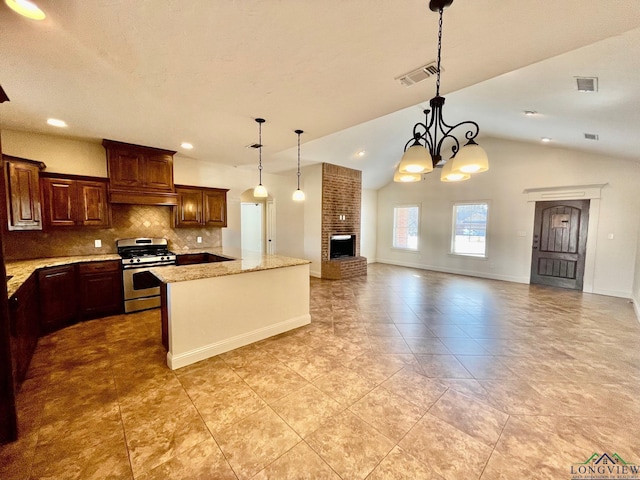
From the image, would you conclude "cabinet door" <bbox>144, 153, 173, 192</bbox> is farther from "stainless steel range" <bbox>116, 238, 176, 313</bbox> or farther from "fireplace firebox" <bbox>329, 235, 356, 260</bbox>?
"fireplace firebox" <bbox>329, 235, 356, 260</bbox>

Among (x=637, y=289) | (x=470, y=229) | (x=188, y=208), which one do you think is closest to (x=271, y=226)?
(x=188, y=208)

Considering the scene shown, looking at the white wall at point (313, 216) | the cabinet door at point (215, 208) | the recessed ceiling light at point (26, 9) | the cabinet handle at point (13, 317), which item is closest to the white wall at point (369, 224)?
the white wall at point (313, 216)

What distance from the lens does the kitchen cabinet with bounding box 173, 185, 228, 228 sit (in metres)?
4.78

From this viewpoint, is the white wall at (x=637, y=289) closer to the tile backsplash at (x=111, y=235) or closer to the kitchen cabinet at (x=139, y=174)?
the tile backsplash at (x=111, y=235)

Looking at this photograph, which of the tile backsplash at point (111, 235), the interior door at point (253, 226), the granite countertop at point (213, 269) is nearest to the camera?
the granite countertop at point (213, 269)

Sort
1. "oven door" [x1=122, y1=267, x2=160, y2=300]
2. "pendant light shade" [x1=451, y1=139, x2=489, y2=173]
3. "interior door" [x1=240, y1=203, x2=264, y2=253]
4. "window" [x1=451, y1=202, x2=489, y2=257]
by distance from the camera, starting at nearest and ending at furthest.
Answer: "pendant light shade" [x1=451, y1=139, x2=489, y2=173] → "oven door" [x1=122, y1=267, x2=160, y2=300] → "window" [x1=451, y1=202, x2=489, y2=257] → "interior door" [x1=240, y1=203, x2=264, y2=253]

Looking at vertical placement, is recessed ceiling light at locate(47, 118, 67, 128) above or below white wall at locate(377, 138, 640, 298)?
above

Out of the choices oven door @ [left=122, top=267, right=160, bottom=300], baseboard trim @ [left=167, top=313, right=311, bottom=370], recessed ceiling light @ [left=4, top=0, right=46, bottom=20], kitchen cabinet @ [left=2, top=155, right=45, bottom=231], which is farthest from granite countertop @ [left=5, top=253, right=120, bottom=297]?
recessed ceiling light @ [left=4, top=0, right=46, bottom=20]

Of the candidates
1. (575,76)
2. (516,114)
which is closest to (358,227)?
(516,114)

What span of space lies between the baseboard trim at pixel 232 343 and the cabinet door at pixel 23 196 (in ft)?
8.54

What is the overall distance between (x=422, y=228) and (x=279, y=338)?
6.32 metres

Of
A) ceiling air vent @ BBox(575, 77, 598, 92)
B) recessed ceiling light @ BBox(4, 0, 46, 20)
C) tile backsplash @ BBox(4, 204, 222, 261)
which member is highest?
ceiling air vent @ BBox(575, 77, 598, 92)

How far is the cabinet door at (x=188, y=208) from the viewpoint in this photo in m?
4.77

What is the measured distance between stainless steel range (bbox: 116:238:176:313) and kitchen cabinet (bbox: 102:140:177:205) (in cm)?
77
